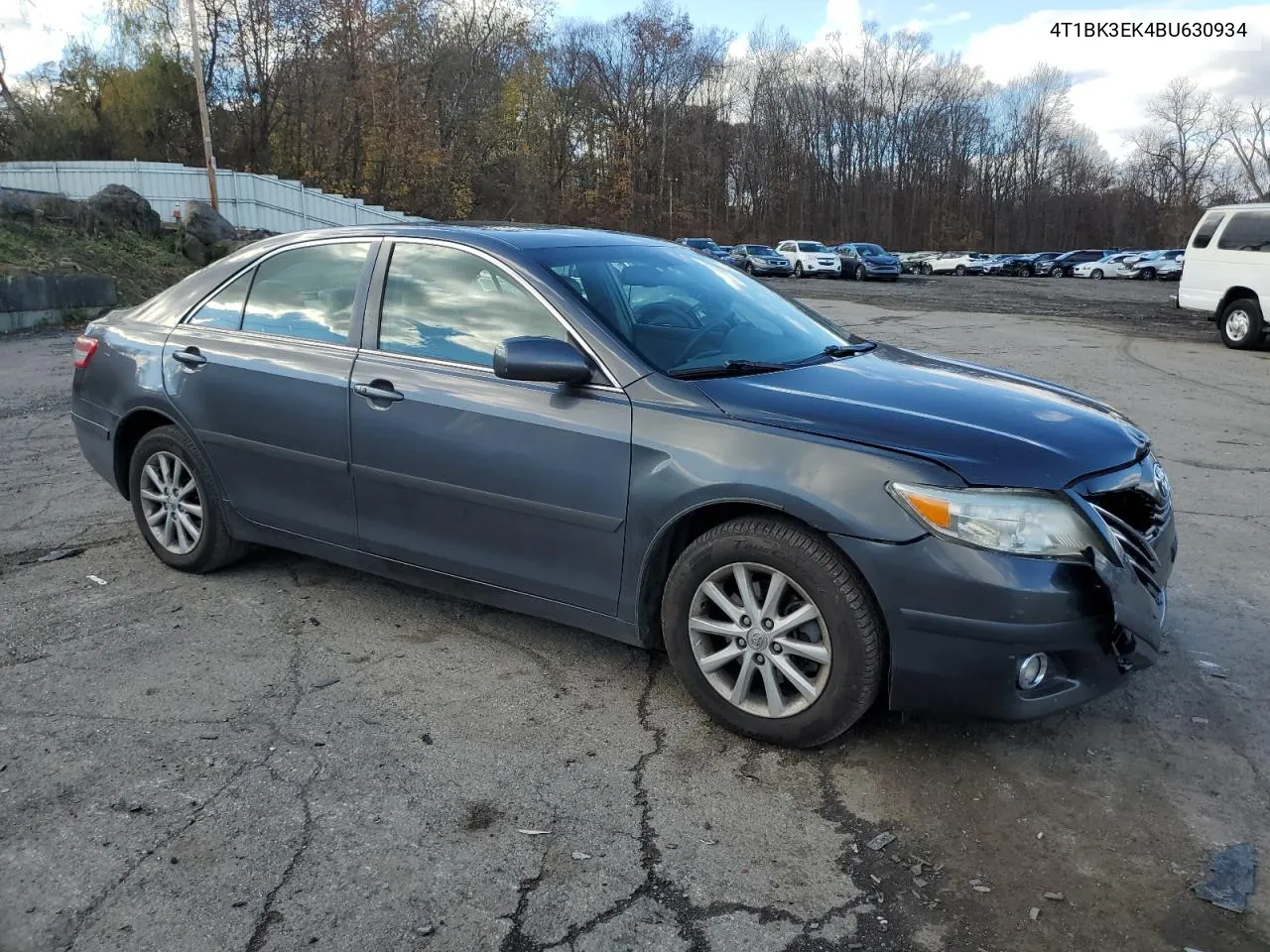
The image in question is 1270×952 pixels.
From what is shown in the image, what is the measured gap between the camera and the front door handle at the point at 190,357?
456cm

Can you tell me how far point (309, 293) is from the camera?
4375 mm

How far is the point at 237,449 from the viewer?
4.42 metres

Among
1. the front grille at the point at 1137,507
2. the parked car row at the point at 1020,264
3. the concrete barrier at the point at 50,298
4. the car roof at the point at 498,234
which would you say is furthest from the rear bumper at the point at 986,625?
the parked car row at the point at 1020,264

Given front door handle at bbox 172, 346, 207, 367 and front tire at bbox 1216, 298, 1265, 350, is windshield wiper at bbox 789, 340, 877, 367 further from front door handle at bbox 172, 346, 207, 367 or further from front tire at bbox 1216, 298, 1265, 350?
front tire at bbox 1216, 298, 1265, 350

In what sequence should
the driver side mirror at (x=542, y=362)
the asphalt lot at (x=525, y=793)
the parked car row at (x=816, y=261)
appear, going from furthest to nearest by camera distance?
1. the parked car row at (x=816, y=261)
2. the driver side mirror at (x=542, y=362)
3. the asphalt lot at (x=525, y=793)

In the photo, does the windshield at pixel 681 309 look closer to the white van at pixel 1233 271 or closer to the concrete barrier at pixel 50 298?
the white van at pixel 1233 271

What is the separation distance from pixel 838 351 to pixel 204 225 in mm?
21431

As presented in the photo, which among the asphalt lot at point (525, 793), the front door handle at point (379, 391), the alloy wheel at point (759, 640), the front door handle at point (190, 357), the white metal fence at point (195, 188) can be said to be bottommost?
the asphalt lot at point (525, 793)

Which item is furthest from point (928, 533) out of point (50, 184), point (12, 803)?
point (50, 184)

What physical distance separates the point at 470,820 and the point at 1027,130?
316ft

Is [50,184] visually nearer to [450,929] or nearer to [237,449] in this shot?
[237,449]

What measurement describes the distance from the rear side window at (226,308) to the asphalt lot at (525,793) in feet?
4.03

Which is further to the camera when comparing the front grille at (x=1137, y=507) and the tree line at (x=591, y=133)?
the tree line at (x=591, y=133)

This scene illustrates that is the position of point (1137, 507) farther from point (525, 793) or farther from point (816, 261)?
point (816, 261)
